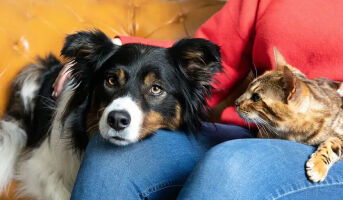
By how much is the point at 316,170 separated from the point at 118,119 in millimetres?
698

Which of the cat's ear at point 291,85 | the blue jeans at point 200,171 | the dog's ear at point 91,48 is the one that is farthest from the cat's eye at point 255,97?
the dog's ear at point 91,48

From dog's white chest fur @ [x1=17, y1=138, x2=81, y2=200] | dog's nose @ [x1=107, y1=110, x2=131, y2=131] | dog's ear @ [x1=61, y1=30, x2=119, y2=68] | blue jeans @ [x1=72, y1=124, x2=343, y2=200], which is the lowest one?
dog's white chest fur @ [x1=17, y1=138, x2=81, y2=200]

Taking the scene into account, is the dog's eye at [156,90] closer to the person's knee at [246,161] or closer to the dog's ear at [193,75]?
the dog's ear at [193,75]

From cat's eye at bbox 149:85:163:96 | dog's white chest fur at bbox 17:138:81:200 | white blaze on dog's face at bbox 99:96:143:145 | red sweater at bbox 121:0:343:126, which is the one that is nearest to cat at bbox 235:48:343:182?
red sweater at bbox 121:0:343:126

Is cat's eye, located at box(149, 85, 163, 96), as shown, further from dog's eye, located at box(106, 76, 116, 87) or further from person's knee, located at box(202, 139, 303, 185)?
person's knee, located at box(202, 139, 303, 185)

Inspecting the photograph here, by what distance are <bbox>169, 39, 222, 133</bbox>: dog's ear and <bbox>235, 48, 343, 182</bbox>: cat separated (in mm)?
192

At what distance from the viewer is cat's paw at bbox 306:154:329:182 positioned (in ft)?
3.52

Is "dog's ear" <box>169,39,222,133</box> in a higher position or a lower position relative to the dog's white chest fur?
higher

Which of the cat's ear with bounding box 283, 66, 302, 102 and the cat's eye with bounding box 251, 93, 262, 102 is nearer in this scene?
the cat's ear with bounding box 283, 66, 302, 102

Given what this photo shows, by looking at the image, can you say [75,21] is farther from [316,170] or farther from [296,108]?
[316,170]

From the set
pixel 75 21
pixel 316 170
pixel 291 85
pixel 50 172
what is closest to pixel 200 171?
pixel 316 170

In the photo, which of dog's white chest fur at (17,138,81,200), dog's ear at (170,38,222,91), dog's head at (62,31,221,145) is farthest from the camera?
dog's white chest fur at (17,138,81,200)

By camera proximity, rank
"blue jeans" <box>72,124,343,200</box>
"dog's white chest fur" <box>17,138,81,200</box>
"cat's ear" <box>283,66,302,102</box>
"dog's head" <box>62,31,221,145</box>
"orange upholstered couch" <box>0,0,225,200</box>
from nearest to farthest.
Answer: "blue jeans" <box>72,124,343,200</box>, "cat's ear" <box>283,66,302,102</box>, "dog's head" <box>62,31,221,145</box>, "dog's white chest fur" <box>17,138,81,200</box>, "orange upholstered couch" <box>0,0,225,200</box>

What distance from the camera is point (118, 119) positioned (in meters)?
1.30
